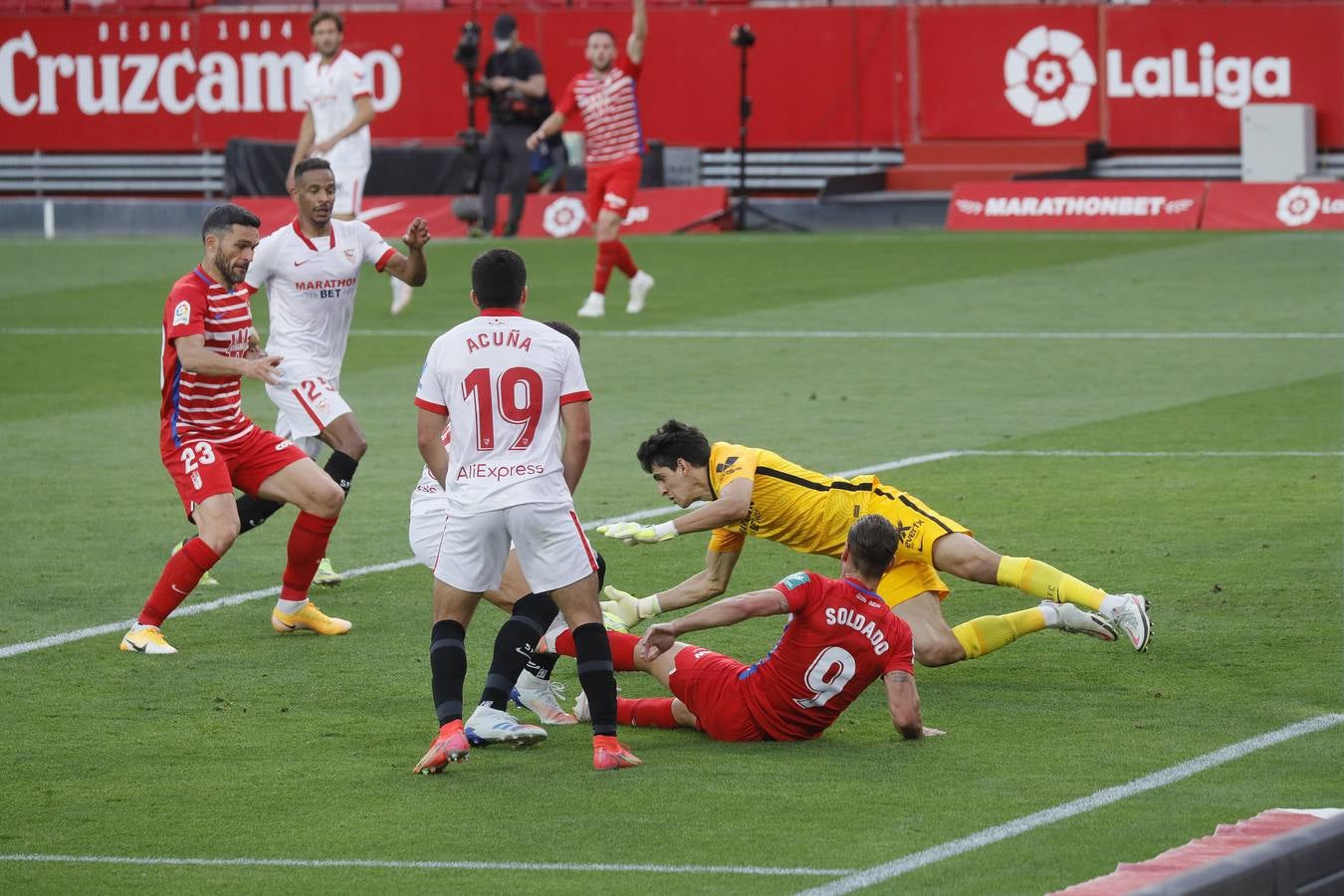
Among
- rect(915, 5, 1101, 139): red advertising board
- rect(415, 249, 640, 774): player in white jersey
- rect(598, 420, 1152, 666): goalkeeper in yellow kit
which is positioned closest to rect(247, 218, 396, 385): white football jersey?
rect(598, 420, 1152, 666): goalkeeper in yellow kit

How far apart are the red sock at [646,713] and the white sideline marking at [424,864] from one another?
5.65 ft

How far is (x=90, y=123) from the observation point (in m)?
33.6

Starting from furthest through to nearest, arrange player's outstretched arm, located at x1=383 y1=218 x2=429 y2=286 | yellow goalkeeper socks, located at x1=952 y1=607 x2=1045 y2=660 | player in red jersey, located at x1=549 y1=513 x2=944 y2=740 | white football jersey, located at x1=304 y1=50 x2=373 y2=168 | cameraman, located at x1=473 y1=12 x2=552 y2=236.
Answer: cameraman, located at x1=473 y1=12 x2=552 y2=236 → white football jersey, located at x1=304 y1=50 x2=373 y2=168 → player's outstretched arm, located at x1=383 y1=218 x2=429 y2=286 → yellow goalkeeper socks, located at x1=952 y1=607 x2=1045 y2=660 → player in red jersey, located at x1=549 y1=513 x2=944 y2=740

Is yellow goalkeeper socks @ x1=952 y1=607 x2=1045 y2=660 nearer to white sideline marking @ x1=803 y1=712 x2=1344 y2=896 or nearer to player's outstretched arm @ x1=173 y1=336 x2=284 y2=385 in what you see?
white sideline marking @ x1=803 y1=712 x2=1344 y2=896

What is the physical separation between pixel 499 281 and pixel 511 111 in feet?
63.8

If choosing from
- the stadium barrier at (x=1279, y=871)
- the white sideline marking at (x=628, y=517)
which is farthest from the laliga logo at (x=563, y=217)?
the stadium barrier at (x=1279, y=871)

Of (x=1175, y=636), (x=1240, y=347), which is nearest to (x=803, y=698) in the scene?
(x=1175, y=636)

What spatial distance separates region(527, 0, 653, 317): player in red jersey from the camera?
20.5m

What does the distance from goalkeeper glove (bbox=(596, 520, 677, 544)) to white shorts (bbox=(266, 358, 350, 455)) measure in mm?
2856

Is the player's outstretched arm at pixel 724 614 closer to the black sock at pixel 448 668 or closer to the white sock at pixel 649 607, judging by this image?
the black sock at pixel 448 668

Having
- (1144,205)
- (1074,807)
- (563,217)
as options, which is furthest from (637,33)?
(1074,807)

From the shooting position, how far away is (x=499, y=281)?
777 centimetres

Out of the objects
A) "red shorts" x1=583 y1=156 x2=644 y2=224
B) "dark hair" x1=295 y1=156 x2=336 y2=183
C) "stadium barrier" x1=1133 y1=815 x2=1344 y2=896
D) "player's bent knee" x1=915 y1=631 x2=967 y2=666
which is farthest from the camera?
"red shorts" x1=583 y1=156 x2=644 y2=224

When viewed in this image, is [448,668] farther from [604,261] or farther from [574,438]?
[604,261]
